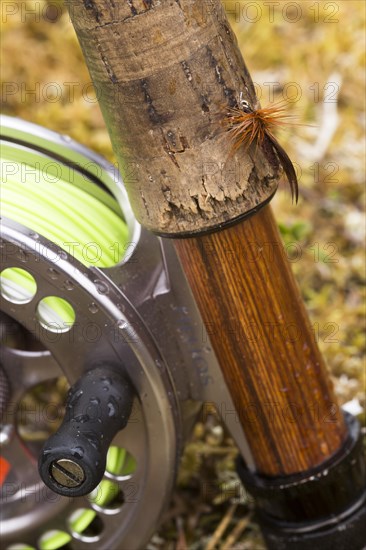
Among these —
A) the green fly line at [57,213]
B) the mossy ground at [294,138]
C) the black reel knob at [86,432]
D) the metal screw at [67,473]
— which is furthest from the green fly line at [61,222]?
the mossy ground at [294,138]

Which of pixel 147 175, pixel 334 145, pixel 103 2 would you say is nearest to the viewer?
pixel 103 2

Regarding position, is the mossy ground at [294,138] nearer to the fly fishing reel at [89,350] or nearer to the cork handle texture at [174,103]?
the fly fishing reel at [89,350]

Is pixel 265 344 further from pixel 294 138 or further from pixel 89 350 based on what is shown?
pixel 294 138

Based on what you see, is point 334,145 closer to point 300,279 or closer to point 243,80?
point 300,279

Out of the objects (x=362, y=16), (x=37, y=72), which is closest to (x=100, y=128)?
(x=37, y=72)

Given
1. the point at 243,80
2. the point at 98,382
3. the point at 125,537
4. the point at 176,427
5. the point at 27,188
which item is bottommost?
the point at 125,537

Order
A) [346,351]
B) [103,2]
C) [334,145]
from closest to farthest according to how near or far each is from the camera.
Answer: [103,2]
[346,351]
[334,145]

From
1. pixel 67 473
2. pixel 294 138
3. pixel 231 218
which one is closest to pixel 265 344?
pixel 231 218

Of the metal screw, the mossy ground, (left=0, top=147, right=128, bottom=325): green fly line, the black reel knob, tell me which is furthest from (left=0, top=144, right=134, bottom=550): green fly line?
the mossy ground
